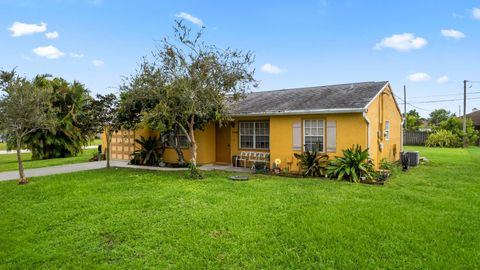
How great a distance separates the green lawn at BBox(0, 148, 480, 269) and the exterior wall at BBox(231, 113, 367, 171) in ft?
7.49

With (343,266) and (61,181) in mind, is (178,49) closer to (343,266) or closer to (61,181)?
(61,181)

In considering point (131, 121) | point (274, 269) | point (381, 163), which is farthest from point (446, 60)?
point (274, 269)

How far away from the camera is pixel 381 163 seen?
12.1 meters

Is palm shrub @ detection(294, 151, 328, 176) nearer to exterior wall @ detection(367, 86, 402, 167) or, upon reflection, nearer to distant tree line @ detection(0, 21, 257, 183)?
exterior wall @ detection(367, 86, 402, 167)

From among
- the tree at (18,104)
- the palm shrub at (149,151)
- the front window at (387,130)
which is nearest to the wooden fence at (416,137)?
the front window at (387,130)

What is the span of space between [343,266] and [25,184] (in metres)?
10.4

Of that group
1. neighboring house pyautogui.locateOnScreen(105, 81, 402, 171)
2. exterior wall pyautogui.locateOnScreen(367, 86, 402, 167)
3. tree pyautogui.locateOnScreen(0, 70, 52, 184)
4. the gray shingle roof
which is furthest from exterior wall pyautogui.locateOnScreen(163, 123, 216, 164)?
exterior wall pyautogui.locateOnScreen(367, 86, 402, 167)

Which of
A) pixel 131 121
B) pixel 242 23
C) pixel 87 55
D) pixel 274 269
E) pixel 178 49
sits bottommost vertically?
pixel 274 269

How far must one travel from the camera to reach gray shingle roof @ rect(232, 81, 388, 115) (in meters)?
11.2

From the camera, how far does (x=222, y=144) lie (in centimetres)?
1521

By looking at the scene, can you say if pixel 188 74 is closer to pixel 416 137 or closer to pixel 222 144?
pixel 222 144

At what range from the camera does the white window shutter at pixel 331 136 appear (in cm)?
1138

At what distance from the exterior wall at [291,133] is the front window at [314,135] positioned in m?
0.20

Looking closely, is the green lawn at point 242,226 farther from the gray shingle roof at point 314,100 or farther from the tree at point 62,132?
the tree at point 62,132
